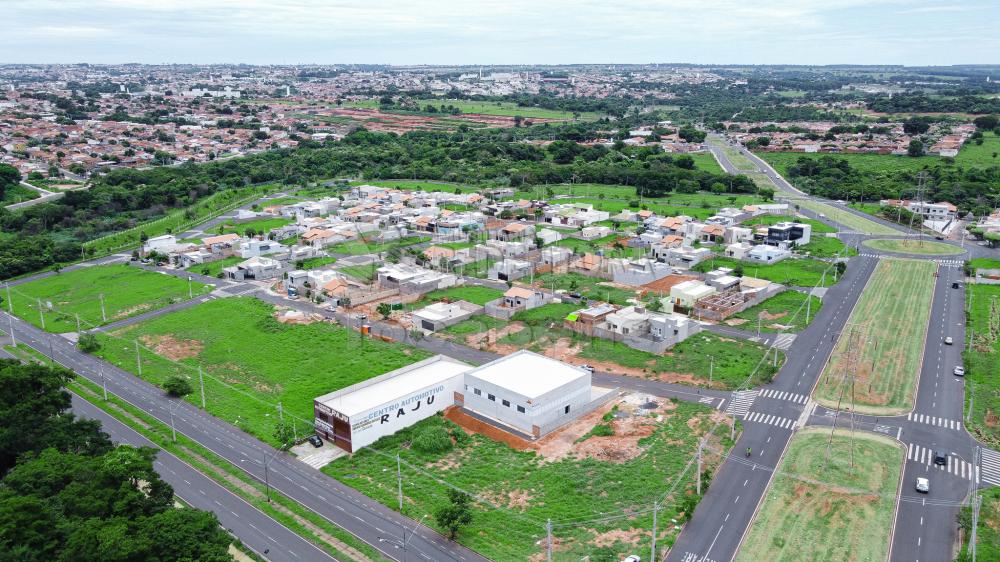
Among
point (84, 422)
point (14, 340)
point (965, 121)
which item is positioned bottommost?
point (14, 340)

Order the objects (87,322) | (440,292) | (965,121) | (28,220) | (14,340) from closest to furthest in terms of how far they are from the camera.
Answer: (14,340), (87,322), (440,292), (28,220), (965,121)

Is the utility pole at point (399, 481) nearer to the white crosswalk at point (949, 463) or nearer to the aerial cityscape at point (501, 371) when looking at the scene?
the aerial cityscape at point (501, 371)

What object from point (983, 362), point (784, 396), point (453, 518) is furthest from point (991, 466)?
point (453, 518)

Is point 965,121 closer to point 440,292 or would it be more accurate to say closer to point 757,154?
point 757,154

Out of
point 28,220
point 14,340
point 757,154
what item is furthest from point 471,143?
point 14,340

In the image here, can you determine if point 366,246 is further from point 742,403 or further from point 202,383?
point 742,403

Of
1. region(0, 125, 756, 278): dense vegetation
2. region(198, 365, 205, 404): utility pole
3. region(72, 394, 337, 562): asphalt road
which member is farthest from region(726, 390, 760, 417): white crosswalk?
region(0, 125, 756, 278): dense vegetation
